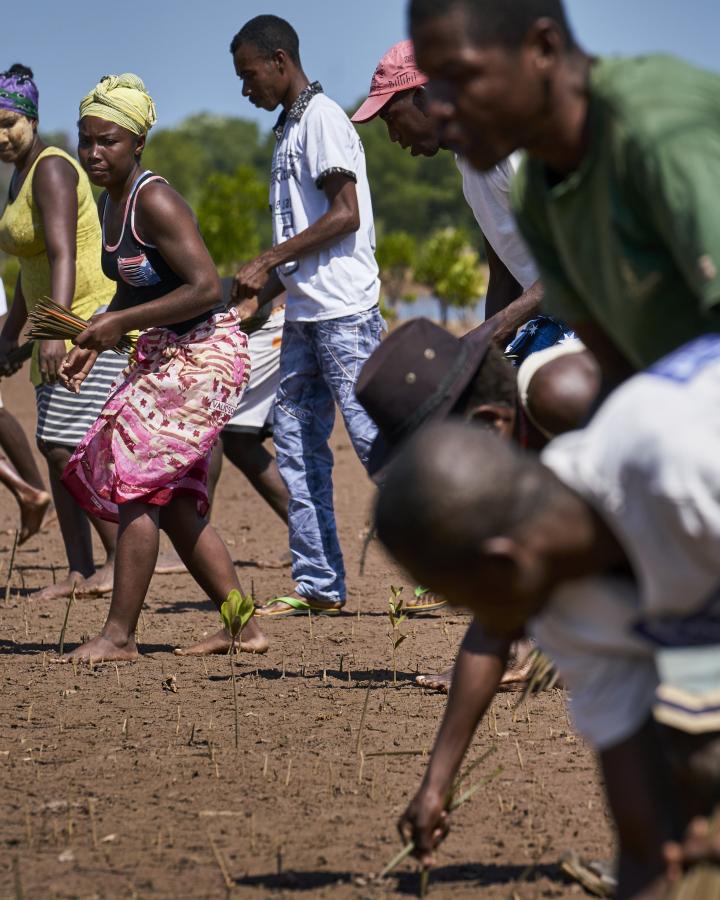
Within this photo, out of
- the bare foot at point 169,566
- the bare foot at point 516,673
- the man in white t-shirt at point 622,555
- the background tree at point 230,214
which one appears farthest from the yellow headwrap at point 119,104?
the background tree at point 230,214

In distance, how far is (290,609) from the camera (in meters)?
6.27

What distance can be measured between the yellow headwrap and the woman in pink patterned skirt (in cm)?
1

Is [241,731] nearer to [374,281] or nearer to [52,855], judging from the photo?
[52,855]

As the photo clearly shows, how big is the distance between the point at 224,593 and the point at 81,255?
2.17 metres

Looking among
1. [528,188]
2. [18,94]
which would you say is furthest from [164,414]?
[528,188]

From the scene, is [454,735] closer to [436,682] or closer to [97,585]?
[436,682]

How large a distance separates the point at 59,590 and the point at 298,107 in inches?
96.0

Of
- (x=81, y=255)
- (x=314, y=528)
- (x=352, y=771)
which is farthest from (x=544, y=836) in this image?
(x=81, y=255)

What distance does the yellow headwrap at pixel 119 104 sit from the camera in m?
5.42

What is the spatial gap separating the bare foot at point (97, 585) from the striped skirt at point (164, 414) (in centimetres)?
149

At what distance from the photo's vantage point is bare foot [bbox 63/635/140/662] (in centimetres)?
522

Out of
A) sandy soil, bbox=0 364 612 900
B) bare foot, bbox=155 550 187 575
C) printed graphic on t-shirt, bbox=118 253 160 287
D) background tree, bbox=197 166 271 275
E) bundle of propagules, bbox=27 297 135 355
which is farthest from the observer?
background tree, bbox=197 166 271 275

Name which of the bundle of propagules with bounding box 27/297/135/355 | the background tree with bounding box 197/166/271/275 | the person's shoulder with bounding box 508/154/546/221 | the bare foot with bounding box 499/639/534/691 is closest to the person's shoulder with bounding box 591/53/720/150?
the person's shoulder with bounding box 508/154/546/221

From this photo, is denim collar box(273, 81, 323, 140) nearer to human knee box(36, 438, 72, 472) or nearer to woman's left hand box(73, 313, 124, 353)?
woman's left hand box(73, 313, 124, 353)
